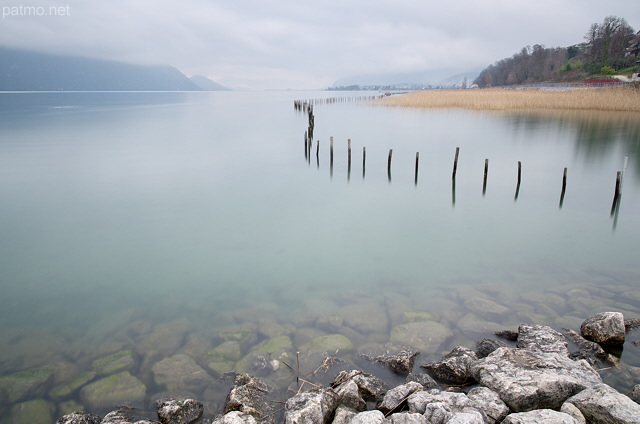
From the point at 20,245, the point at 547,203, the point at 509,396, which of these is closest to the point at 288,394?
the point at 509,396

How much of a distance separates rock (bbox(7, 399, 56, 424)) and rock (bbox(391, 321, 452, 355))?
4766 millimetres

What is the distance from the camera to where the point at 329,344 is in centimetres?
624

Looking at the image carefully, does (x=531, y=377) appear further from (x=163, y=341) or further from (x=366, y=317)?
(x=163, y=341)

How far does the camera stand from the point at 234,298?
7973mm

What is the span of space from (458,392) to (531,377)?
82 centimetres

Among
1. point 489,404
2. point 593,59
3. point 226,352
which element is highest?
point 593,59

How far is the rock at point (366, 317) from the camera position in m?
6.76

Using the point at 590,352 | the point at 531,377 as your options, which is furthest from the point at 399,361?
the point at 590,352

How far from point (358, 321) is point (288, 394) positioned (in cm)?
208

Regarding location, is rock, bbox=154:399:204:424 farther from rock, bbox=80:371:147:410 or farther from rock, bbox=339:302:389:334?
rock, bbox=339:302:389:334

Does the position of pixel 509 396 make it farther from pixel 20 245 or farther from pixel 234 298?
pixel 20 245

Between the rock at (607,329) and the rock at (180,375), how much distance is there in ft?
18.4

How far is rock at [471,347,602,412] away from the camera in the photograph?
14.2 feet

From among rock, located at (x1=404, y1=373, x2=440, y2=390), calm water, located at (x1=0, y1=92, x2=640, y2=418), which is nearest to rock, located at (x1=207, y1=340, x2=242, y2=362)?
calm water, located at (x1=0, y1=92, x2=640, y2=418)
